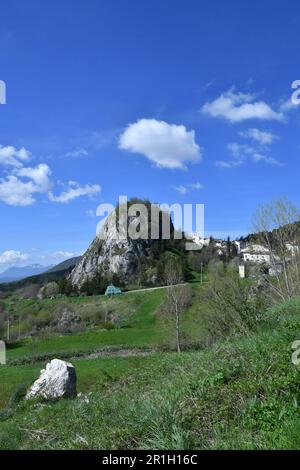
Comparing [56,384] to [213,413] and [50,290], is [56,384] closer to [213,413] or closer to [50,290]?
[213,413]

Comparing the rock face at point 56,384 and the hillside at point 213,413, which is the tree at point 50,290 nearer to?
the rock face at point 56,384

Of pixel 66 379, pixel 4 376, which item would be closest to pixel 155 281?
pixel 4 376

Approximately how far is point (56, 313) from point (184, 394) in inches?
2653

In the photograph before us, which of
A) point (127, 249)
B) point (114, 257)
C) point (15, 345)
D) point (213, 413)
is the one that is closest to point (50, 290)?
point (114, 257)

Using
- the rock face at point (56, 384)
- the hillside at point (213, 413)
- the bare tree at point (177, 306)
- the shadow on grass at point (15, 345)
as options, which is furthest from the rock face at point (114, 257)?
the hillside at point (213, 413)

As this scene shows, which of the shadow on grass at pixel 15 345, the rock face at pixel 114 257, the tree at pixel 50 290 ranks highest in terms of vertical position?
the rock face at pixel 114 257

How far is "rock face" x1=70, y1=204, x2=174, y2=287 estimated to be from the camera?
114m

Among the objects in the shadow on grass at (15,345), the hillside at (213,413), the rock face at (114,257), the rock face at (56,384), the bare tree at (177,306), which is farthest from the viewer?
the rock face at (114,257)

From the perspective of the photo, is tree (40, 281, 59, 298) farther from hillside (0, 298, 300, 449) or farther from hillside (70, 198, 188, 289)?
hillside (0, 298, 300, 449)

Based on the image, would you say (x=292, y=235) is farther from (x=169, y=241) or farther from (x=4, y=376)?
(x=169, y=241)

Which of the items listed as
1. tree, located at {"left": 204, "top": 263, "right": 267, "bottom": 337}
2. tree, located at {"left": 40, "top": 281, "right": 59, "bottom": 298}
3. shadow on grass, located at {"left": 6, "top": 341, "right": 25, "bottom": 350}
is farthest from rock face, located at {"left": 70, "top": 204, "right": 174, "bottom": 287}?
tree, located at {"left": 204, "top": 263, "right": 267, "bottom": 337}

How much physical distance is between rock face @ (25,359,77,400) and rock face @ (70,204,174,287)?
304ft

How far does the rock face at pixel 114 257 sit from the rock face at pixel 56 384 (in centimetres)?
9255

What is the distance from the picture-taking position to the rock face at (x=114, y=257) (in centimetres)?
11390
